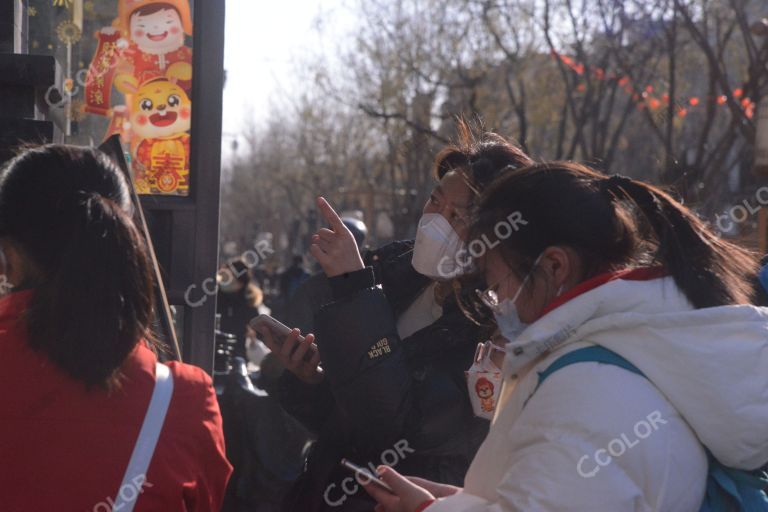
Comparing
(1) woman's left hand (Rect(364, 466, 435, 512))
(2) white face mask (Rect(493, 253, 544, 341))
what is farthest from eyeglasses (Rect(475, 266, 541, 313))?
(1) woman's left hand (Rect(364, 466, 435, 512))

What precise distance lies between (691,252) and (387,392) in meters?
0.97

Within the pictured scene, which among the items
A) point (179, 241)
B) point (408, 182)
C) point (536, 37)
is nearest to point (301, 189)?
point (408, 182)

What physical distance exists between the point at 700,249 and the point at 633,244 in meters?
0.13

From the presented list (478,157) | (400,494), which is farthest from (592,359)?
(478,157)

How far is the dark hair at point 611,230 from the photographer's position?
76.6 inches

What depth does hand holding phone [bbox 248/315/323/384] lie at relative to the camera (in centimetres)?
298

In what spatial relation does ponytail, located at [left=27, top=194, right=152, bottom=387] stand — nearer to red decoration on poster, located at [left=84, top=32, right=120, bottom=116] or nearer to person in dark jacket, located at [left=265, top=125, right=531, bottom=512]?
person in dark jacket, located at [left=265, top=125, right=531, bottom=512]

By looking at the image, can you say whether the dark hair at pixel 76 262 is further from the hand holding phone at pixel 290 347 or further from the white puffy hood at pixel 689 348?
the hand holding phone at pixel 290 347

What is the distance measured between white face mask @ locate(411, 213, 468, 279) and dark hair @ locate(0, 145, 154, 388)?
3.43 ft

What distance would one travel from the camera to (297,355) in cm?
298

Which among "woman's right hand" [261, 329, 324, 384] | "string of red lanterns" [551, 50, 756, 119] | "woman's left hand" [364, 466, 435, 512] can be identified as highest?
"string of red lanterns" [551, 50, 756, 119]

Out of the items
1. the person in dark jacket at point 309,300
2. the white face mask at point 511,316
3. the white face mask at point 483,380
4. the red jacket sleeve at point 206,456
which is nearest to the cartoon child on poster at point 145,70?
the person in dark jacket at point 309,300

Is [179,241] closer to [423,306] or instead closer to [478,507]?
[423,306]

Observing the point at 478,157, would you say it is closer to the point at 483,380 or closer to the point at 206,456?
the point at 483,380
